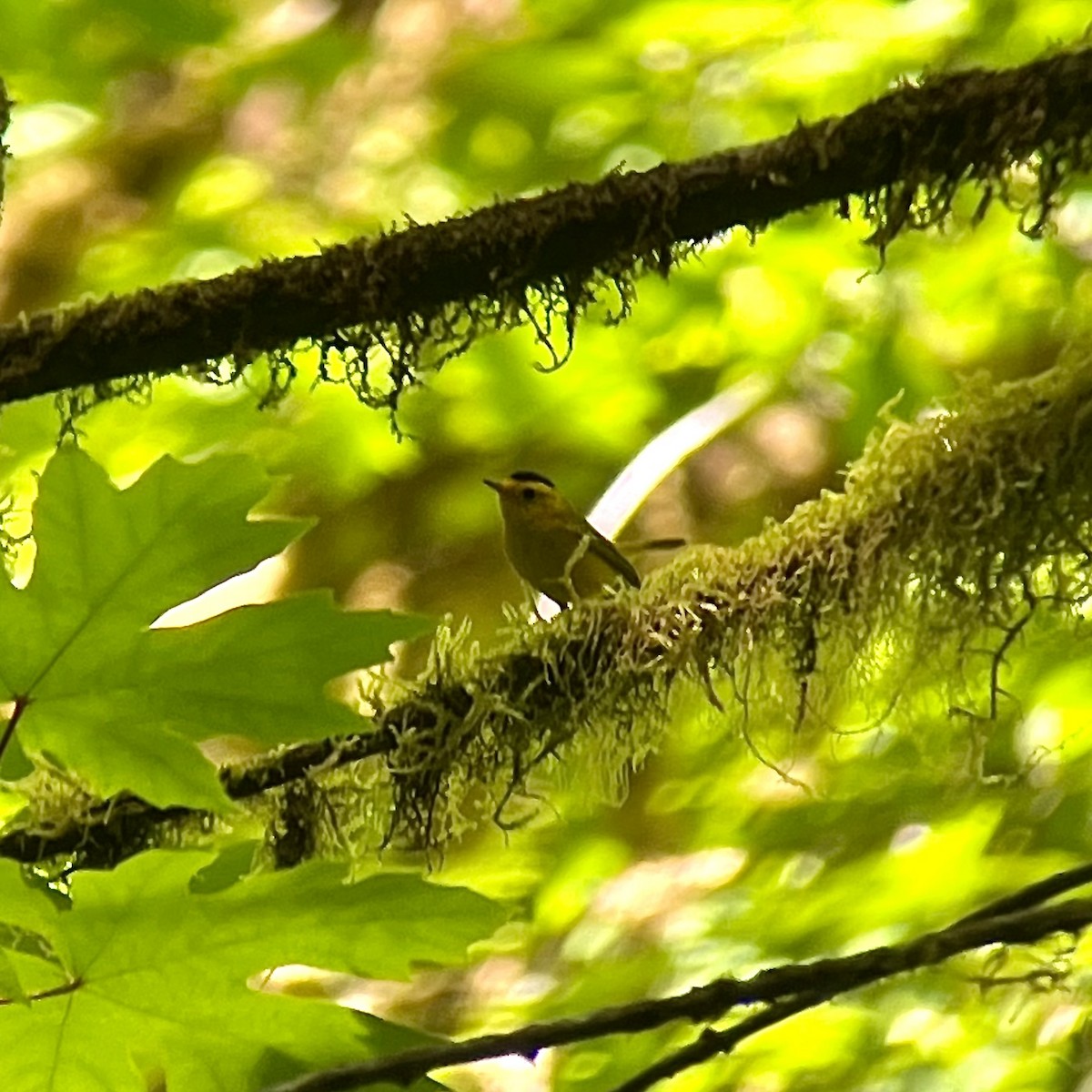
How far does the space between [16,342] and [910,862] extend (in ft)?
4.58

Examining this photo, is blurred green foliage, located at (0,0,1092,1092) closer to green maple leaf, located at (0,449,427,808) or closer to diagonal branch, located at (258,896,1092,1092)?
green maple leaf, located at (0,449,427,808)

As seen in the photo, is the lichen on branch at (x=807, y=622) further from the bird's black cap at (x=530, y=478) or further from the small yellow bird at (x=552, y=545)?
the bird's black cap at (x=530, y=478)

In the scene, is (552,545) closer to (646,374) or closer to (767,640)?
(646,374)

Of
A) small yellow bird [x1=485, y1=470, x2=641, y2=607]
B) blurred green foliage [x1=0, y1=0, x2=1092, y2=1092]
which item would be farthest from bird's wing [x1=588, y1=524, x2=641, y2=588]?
blurred green foliage [x1=0, y1=0, x2=1092, y2=1092]

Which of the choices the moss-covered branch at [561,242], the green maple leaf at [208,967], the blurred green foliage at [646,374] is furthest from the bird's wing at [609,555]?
the green maple leaf at [208,967]

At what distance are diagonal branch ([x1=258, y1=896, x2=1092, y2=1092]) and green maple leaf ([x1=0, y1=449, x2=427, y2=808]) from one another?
0.88 ft

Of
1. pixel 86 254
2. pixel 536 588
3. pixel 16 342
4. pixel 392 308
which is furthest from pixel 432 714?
pixel 86 254

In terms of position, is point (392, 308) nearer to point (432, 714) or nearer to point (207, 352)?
point (207, 352)

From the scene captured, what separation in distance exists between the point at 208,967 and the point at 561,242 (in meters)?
0.69

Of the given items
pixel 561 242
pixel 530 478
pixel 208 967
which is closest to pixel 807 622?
pixel 561 242

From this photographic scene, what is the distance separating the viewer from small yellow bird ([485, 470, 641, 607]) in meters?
2.10

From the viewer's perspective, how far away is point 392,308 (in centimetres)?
120

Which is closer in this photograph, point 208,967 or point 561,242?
point 208,967

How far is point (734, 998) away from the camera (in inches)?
24.6
